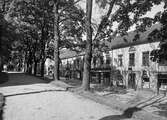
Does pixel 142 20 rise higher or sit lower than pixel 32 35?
lower

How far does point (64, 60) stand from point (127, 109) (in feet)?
167

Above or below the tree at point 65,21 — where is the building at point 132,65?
below

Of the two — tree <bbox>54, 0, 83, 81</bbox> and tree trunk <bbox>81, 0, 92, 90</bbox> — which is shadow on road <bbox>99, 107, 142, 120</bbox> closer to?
tree trunk <bbox>81, 0, 92, 90</bbox>

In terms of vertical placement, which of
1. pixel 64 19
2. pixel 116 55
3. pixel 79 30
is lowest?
pixel 116 55

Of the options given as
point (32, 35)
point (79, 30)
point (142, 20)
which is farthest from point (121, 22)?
point (32, 35)

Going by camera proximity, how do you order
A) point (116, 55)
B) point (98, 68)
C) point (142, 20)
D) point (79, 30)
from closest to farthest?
point (142, 20), point (79, 30), point (116, 55), point (98, 68)

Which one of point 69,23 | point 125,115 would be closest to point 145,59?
point 69,23

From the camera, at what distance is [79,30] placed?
24.5 meters

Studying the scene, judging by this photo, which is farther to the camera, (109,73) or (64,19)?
(109,73)

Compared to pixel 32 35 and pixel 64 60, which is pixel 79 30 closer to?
pixel 32 35

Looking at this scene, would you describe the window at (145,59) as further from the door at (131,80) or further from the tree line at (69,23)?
the tree line at (69,23)

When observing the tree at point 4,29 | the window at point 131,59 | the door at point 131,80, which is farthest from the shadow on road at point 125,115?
the window at point 131,59


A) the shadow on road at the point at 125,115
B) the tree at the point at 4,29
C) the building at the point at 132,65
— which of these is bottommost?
the shadow on road at the point at 125,115

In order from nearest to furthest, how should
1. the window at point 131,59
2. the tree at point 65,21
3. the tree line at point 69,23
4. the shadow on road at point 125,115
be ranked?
the shadow on road at point 125,115 < the tree line at point 69,23 < the tree at point 65,21 < the window at point 131,59
